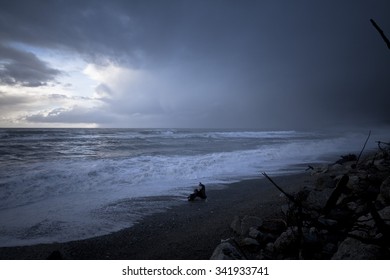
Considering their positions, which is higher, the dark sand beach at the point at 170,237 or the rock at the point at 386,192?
the rock at the point at 386,192

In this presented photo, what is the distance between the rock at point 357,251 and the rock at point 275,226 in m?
1.32

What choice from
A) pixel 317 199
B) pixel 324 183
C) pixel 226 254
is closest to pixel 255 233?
pixel 226 254

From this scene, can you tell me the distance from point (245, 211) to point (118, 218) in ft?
10.7

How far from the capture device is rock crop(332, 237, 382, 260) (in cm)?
242

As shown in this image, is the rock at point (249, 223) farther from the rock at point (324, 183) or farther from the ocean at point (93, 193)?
the ocean at point (93, 193)

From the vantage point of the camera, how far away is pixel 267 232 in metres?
4.00

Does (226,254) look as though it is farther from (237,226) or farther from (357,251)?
(237,226)

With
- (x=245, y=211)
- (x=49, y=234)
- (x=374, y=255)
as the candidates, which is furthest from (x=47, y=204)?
(x=374, y=255)

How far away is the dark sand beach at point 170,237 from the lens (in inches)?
167

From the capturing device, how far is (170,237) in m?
4.89

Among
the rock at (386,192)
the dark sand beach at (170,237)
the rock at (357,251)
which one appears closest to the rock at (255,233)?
the dark sand beach at (170,237)

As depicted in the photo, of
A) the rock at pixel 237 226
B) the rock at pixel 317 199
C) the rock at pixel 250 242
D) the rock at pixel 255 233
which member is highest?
the rock at pixel 317 199
